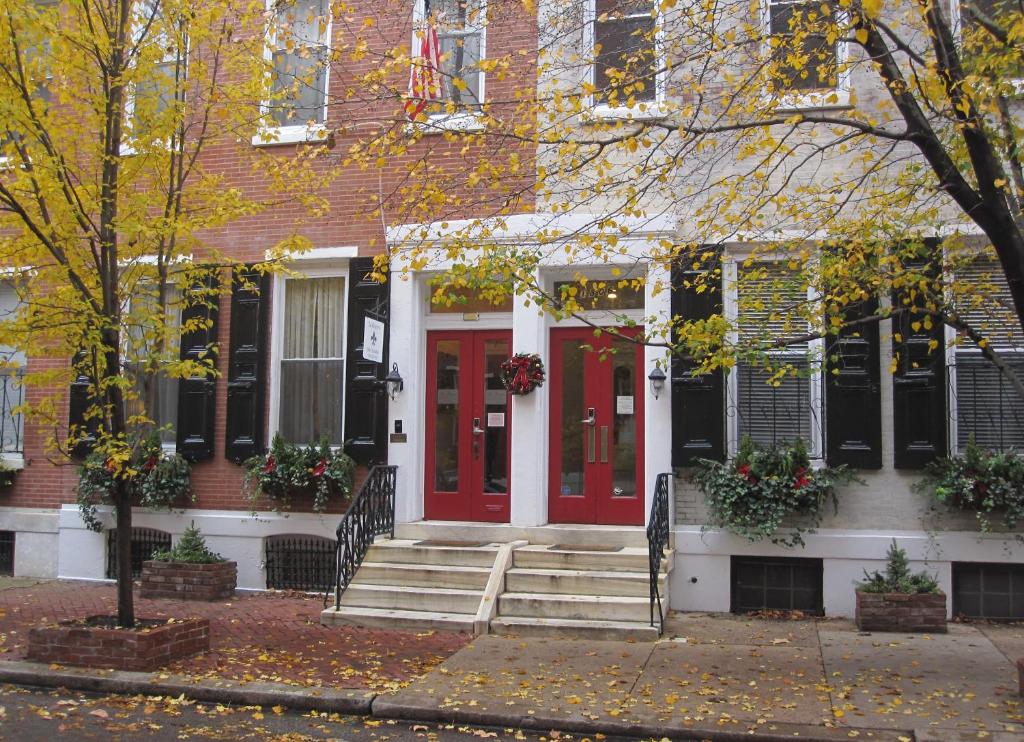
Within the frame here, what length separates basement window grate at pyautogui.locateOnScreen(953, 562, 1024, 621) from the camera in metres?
9.20

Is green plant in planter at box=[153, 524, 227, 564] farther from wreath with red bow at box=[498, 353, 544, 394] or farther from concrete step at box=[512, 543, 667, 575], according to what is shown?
wreath with red bow at box=[498, 353, 544, 394]

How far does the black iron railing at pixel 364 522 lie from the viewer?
31.0ft

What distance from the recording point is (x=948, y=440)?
931cm

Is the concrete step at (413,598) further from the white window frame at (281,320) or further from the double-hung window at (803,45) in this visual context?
the double-hung window at (803,45)

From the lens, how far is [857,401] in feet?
31.2

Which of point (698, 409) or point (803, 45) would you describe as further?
point (698, 409)

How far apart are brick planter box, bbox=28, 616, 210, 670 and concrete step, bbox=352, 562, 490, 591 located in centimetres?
229

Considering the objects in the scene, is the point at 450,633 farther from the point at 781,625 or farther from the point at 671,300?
the point at 671,300

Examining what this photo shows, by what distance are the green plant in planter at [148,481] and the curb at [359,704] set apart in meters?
3.60

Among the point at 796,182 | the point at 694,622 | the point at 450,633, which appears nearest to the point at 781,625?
the point at 694,622

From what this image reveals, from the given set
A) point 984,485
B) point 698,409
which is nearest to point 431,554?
point 698,409

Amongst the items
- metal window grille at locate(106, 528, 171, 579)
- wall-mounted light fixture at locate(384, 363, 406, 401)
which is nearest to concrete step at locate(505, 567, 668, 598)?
wall-mounted light fixture at locate(384, 363, 406, 401)

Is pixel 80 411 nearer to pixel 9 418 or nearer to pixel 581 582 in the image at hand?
pixel 9 418

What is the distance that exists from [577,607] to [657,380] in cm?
253
